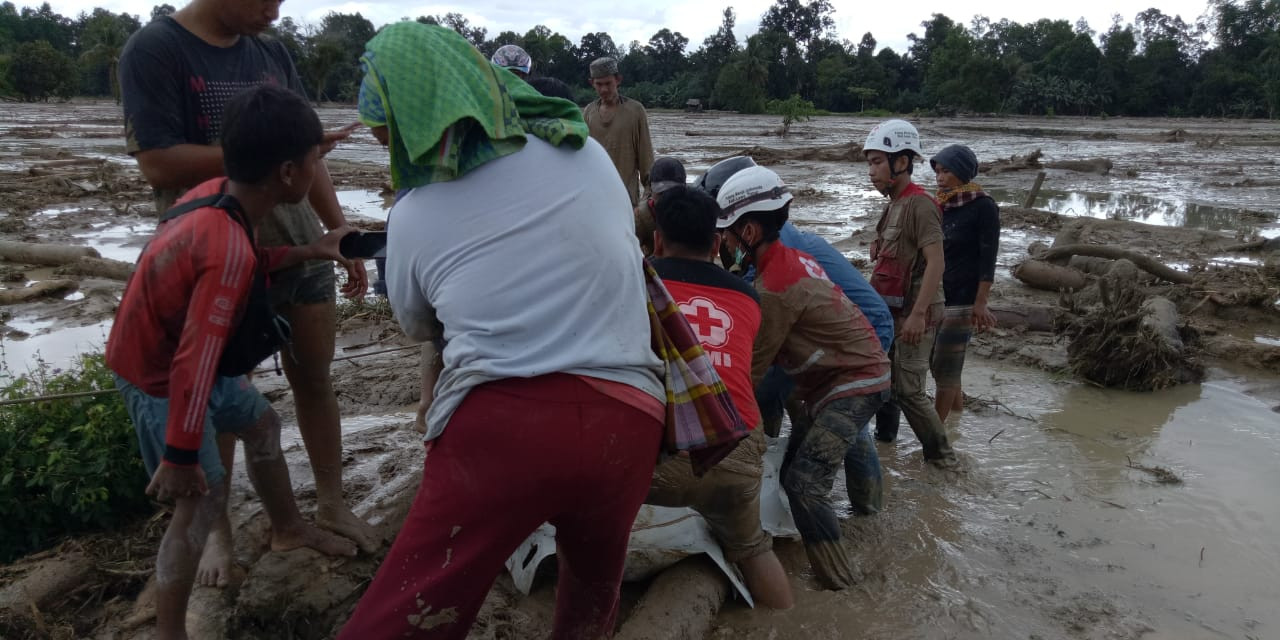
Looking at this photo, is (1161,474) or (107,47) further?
(107,47)

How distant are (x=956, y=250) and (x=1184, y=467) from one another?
174 centimetres

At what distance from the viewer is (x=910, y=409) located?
4324 mm

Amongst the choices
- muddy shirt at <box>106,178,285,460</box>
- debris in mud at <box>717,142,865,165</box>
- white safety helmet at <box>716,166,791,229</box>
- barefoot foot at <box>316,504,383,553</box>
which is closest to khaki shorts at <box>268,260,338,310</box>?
muddy shirt at <box>106,178,285,460</box>

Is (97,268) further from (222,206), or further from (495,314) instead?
(495,314)

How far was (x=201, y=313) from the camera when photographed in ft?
6.52

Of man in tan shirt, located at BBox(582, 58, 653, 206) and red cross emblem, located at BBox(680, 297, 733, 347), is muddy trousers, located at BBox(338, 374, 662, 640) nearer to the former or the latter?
red cross emblem, located at BBox(680, 297, 733, 347)

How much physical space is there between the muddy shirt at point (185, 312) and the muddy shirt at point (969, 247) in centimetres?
389

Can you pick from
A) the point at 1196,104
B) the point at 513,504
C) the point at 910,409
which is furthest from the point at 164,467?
the point at 1196,104

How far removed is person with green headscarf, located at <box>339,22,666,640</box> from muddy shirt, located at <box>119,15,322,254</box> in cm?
110

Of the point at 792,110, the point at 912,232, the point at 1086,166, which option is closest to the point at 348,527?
the point at 912,232

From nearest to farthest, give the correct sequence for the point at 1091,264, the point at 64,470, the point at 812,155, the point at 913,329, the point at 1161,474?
the point at 64,470 < the point at 913,329 < the point at 1161,474 < the point at 1091,264 < the point at 812,155

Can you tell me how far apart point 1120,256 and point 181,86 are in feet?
29.3

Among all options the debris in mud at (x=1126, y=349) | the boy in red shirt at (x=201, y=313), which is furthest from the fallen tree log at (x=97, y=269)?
the debris in mud at (x=1126, y=349)

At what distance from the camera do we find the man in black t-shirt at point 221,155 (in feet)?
7.85
